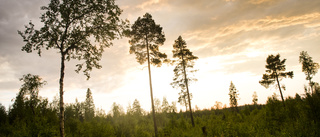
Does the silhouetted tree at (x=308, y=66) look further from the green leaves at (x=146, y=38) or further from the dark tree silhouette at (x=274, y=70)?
the green leaves at (x=146, y=38)

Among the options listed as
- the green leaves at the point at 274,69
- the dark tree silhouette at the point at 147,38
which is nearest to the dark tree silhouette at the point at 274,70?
the green leaves at the point at 274,69

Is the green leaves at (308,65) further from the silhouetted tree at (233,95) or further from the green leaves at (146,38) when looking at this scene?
the green leaves at (146,38)

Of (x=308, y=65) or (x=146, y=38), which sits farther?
(x=308, y=65)

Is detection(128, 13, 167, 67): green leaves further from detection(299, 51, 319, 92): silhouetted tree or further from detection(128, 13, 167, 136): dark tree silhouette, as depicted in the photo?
detection(299, 51, 319, 92): silhouetted tree

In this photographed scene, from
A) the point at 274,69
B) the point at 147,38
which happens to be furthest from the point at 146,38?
the point at 274,69

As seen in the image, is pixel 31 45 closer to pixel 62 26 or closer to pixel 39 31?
pixel 39 31

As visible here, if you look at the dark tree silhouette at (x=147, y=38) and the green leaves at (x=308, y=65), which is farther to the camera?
the green leaves at (x=308, y=65)

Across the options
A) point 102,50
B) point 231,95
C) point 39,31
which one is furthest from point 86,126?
point 231,95

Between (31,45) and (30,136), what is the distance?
21.0 feet

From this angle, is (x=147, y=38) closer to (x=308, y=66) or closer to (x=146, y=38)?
(x=146, y=38)

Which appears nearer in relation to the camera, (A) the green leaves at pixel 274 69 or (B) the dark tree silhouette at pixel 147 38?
(B) the dark tree silhouette at pixel 147 38

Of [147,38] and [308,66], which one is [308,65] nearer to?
[308,66]

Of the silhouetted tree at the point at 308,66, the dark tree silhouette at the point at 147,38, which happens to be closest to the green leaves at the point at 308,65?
the silhouetted tree at the point at 308,66

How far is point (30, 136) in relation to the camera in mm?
9227
